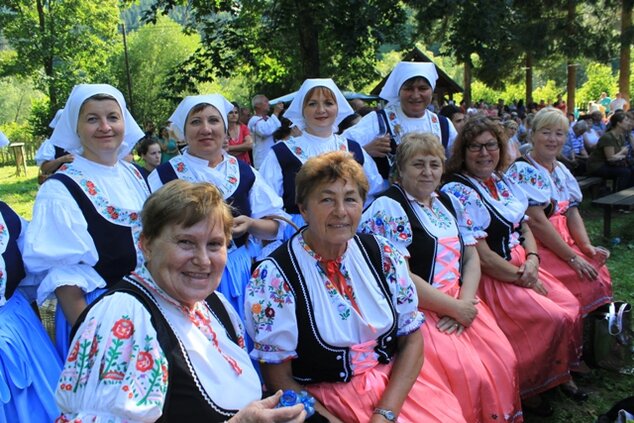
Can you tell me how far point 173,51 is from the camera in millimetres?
40219

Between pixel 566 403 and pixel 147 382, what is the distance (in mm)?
2898

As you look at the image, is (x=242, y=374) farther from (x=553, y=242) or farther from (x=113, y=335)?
(x=553, y=242)

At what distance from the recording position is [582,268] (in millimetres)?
3869

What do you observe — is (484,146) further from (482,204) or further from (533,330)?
(533,330)

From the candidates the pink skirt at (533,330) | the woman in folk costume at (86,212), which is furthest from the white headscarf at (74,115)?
the pink skirt at (533,330)

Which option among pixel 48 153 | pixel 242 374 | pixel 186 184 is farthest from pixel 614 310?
pixel 48 153

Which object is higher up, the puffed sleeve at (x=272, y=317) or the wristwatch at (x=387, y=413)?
the puffed sleeve at (x=272, y=317)

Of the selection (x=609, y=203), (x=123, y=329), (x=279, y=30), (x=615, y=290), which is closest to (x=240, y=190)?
(x=123, y=329)

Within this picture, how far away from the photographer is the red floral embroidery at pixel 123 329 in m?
1.46

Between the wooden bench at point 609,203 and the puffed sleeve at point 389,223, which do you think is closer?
the puffed sleeve at point 389,223

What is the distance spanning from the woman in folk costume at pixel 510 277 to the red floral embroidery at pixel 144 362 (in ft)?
7.09

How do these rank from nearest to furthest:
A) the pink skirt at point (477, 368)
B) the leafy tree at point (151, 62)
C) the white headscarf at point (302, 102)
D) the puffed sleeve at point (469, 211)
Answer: the pink skirt at point (477, 368) → the puffed sleeve at point (469, 211) → the white headscarf at point (302, 102) → the leafy tree at point (151, 62)

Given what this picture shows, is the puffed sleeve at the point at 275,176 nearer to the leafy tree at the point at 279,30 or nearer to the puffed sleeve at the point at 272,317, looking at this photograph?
the puffed sleeve at the point at 272,317

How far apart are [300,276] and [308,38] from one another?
21.3 ft
